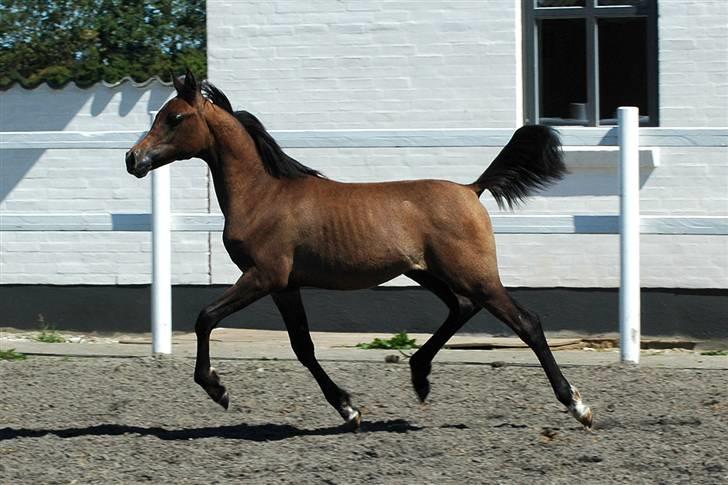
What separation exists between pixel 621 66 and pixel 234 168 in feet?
14.8

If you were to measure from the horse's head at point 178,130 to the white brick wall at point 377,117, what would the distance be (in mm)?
3632

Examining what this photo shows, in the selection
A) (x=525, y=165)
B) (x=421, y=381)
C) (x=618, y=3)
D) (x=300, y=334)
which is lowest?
(x=421, y=381)

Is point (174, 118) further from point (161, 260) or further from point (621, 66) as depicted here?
point (621, 66)

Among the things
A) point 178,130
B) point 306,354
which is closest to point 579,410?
point 306,354

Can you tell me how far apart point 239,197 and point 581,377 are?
2583 millimetres

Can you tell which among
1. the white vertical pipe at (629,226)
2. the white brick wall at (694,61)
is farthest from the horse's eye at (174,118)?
the white brick wall at (694,61)

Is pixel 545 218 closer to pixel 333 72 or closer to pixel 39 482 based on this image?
pixel 333 72

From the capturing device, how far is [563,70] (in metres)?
10.4

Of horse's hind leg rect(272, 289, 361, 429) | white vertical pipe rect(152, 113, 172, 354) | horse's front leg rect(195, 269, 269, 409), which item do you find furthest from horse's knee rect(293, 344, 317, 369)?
white vertical pipe rect(152, 113, 172, 354)

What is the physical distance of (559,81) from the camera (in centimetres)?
1042

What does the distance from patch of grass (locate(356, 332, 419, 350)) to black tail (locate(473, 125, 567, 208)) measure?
2805 mm

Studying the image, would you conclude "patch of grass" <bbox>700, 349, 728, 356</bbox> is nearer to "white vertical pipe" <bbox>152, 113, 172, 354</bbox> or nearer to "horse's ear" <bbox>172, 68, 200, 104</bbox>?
"white vertical pipe" <bbox>152, 113, 172, 354</bbox>

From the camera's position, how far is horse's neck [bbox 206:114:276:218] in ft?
22.5

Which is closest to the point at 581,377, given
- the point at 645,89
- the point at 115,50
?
the point at 645,89
